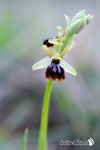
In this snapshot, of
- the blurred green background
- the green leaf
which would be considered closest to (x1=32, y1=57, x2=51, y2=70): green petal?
the green leaf

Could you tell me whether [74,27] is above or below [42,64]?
above

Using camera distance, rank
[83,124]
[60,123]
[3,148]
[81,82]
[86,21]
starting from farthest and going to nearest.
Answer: [81,82] → [60,123] → [83,124] → [3,148] → [86,21]

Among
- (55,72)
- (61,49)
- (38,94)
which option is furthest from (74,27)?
(38,94)

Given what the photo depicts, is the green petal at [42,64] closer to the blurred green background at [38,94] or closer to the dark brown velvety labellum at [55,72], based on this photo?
the dark brown velvety labellum at [55,72]

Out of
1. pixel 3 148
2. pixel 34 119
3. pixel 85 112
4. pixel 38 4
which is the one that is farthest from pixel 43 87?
pixel 38 4

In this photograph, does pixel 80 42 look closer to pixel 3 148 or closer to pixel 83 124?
pixel 83 124

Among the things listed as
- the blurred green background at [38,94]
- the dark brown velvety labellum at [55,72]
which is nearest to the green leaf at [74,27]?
the dark brown velvety labellum at [55,72]

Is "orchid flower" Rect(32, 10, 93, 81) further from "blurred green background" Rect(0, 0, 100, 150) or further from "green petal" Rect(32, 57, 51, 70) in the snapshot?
"blurred green background" Rect(0, 0, 100, 150)

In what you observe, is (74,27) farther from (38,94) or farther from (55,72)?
(38,94)
